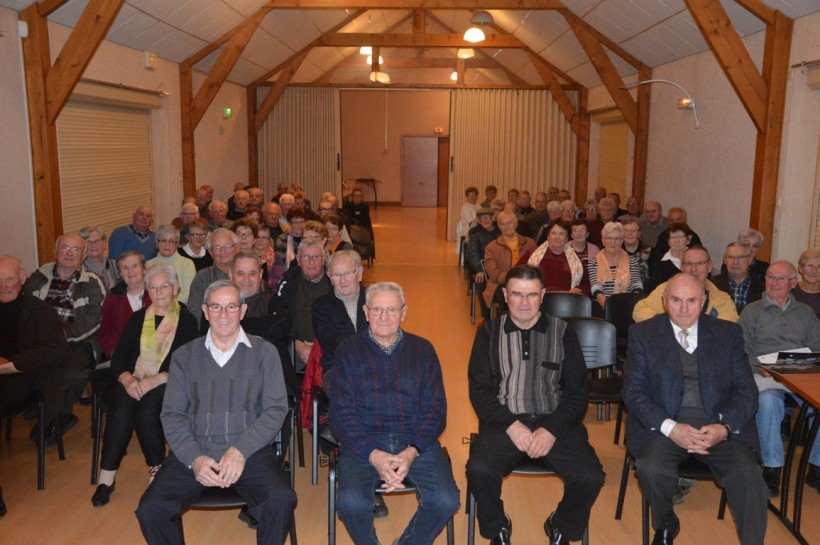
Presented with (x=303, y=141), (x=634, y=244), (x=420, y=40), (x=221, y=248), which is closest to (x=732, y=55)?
(x=634, y=244)

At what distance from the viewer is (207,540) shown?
128 inches

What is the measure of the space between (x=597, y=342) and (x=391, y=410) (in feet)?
4.79

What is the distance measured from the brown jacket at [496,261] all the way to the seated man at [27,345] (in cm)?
359

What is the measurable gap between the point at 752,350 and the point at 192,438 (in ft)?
9.65

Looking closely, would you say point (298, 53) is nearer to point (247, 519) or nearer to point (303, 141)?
point (303, 141)

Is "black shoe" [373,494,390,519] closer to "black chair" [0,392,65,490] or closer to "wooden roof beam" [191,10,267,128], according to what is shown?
"black chair" [0,392,65,490]

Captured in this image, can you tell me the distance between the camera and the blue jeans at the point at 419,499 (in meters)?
2.78

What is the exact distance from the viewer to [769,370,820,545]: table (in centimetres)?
308

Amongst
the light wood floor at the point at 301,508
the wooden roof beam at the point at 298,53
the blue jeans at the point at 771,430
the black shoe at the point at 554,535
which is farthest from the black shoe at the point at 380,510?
the wooden roof beam at the point at 298,53

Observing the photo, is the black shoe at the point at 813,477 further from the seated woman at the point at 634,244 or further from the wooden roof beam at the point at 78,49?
the wooden roof beam at the point at 78,49

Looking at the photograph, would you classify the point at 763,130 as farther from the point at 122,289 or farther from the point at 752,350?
the point at 122,289

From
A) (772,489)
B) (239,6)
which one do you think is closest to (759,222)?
(772,489)

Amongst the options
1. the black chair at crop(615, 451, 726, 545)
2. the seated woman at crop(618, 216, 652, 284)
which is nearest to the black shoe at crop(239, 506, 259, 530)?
the black chair at crop(615, 451, 726, 545)

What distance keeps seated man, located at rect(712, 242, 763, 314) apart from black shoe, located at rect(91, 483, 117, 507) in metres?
3.90
